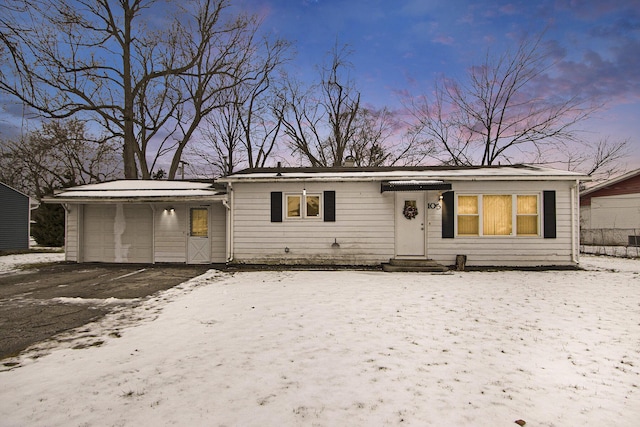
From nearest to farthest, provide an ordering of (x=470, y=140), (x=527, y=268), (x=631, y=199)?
1. (x=527, y=268)
2. (x=631, y=199)
3. (x=470, y=140)

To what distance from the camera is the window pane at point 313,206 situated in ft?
34.6

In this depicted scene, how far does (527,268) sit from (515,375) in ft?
26.8

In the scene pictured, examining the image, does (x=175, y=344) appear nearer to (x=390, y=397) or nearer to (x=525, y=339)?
(x=390, y=397)

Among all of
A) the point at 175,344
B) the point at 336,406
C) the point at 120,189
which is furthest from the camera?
the point at 120,189

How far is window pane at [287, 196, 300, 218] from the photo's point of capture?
10.6m

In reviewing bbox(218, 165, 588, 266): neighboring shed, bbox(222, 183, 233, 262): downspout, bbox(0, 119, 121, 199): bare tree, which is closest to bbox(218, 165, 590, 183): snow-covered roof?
bbox(218, 165, 588, 266): neighboring shed

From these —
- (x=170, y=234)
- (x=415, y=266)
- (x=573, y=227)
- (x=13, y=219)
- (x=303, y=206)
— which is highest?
(x=303, y=206)

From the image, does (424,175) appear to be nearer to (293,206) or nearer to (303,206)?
(303,206)

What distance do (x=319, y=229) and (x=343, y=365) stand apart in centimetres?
718

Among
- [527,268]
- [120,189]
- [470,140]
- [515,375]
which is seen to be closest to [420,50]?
[470,140]

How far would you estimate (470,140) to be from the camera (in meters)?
22.9

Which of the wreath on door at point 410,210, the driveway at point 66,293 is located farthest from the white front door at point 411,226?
the driveway at point 66,293

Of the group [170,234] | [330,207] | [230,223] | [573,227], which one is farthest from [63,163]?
[573,227]

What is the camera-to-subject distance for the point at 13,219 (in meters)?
18.2
